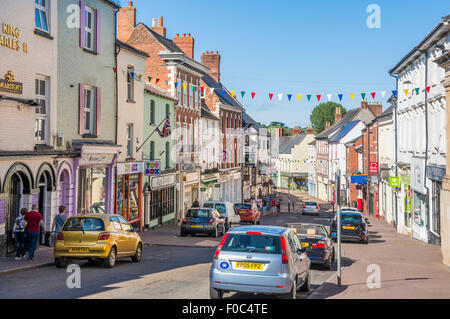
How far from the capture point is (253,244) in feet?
35.8

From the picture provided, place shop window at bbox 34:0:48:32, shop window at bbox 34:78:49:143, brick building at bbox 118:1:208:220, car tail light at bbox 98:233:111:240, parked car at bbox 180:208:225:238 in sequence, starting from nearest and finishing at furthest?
car tail light at bbox 98:233:111:240 < shop window at bbox 34:0:48:32 < shop window at bbox 34:78:49:143 < parked car at bbox 180:208:225:238 < brick building at bbox 118:1:208:220

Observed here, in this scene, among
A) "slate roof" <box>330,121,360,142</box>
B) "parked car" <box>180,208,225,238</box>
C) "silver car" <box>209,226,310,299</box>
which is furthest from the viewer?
"slate roof" <box>330,121,360,142</box>

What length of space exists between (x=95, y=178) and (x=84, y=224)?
9351 mm

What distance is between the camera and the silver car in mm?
10344

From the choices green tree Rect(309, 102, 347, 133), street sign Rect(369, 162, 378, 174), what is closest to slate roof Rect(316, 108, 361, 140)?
street sign Rect(369, 162, 378, 174)

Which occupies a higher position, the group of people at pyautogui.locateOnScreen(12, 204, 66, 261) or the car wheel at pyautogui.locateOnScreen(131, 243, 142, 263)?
the group of people at pyautogui.locateOnScreen(12, 204, 66, 261)

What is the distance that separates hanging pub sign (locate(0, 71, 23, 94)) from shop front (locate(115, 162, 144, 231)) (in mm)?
9309

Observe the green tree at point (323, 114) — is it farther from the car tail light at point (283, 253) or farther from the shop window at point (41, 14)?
the car tail light at point (283, 253)

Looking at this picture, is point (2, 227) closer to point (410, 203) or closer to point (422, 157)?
point (422, 157)

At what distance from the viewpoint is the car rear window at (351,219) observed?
94.0ft

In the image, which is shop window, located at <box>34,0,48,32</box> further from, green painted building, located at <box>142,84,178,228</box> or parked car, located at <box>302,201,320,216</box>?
parked car, located at <box>302,201,320,216</box>

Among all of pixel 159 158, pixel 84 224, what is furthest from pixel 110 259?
pixel 159 158

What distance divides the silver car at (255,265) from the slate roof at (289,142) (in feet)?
314

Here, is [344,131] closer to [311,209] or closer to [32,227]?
[311,209]
